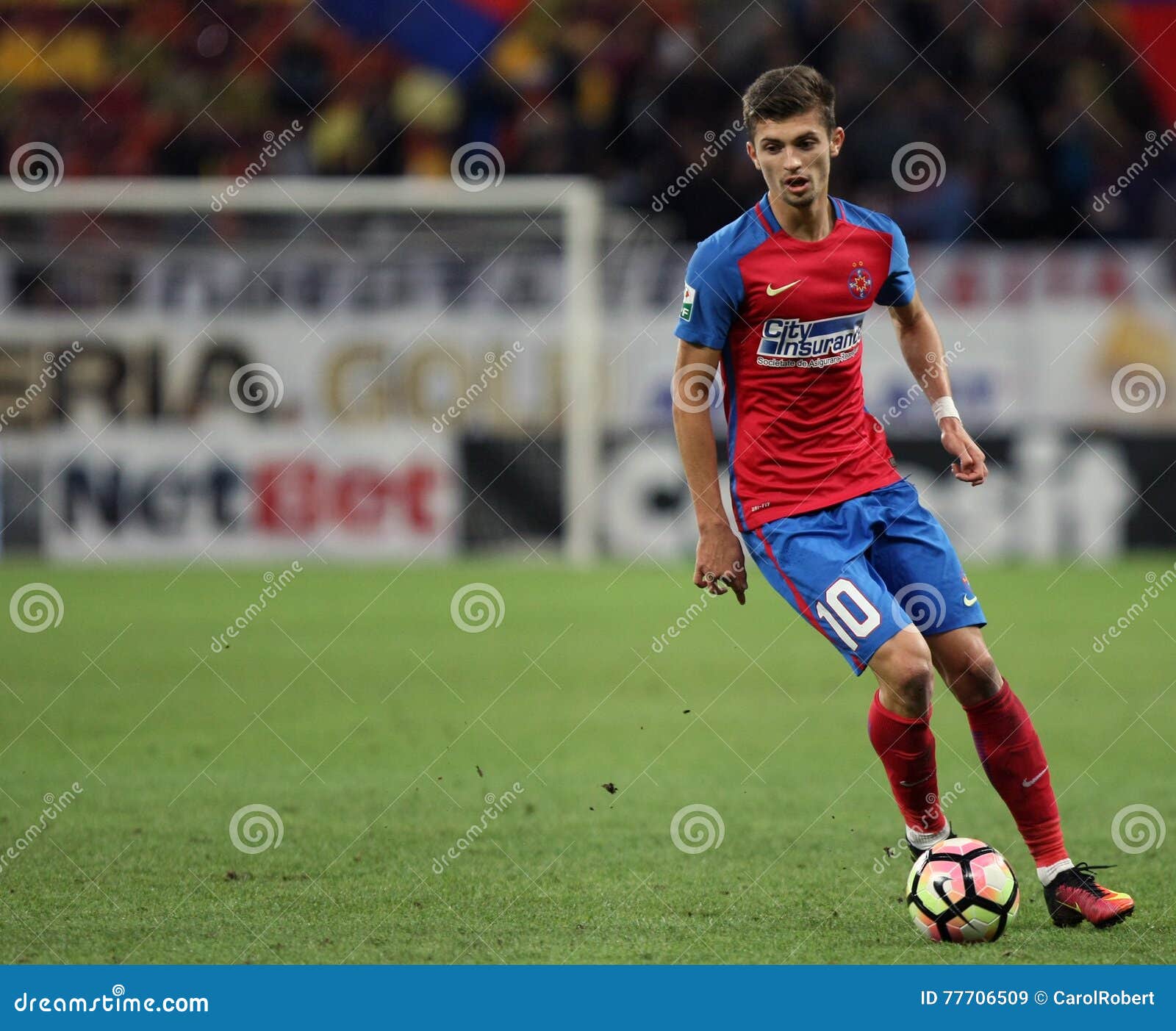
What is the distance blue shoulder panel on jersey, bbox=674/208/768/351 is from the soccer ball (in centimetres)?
143

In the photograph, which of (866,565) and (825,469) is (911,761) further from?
(825,469)

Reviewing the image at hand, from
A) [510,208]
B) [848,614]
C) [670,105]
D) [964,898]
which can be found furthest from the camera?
[670,105]

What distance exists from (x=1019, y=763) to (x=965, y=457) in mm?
817

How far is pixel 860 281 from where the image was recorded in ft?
15.0

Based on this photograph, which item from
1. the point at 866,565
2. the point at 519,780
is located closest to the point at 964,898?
the point at 866,565

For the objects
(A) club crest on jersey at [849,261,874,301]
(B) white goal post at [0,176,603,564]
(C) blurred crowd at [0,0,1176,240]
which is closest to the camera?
(A) club crest on jersey at [849,261,874,301]

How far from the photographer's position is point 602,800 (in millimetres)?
6215

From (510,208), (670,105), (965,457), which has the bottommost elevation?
(965,457)

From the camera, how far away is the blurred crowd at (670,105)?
15.5m

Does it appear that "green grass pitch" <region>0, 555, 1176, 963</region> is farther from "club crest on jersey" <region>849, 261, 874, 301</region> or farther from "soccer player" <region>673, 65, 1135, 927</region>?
"club crest on jersey" <region>849, 261, 874, 301</region>

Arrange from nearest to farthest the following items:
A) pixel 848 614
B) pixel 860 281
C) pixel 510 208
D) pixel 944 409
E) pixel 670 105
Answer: pixel 848 614
pixel 860 281
pixel 944 409
pixel 510 208
pixel 670 105

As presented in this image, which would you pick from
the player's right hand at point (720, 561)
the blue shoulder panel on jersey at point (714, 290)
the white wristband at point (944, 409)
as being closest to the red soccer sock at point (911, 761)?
the player's right hand at point (720, 561)

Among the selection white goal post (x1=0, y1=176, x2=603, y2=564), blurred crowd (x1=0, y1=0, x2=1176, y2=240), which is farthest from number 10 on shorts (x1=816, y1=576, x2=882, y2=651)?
blurred crowd (x1=0, y1=0, x2=1176, y2=240)

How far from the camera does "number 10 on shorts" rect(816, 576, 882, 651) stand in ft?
14.1
